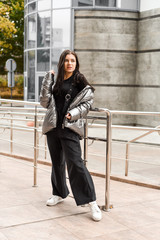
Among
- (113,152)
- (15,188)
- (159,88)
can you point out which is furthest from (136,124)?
(15,188)

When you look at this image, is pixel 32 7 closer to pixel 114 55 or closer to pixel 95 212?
pixel 114 55

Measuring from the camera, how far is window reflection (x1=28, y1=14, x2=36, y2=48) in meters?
17.2

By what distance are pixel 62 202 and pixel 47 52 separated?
41.6 ft

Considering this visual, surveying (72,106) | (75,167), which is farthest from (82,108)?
(75,167)

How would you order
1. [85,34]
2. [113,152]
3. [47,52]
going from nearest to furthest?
[113,152] < [85,34] < [47,52]

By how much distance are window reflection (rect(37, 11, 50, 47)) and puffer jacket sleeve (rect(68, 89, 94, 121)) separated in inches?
510

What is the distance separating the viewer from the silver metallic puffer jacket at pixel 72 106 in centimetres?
385

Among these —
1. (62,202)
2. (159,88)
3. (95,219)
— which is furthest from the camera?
(159,88)

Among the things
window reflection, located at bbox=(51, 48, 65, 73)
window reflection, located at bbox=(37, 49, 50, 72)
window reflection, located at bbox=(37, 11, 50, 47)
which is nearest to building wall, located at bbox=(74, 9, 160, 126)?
window reflection, located at bbox=(51, 48, 65, 73)

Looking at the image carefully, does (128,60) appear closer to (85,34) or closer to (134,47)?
(134,47)

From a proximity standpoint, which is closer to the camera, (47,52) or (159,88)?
(159,88)

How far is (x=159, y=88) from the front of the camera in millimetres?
14383

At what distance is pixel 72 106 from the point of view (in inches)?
153

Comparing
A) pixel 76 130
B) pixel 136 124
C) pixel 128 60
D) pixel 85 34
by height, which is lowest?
pixel 136 124
